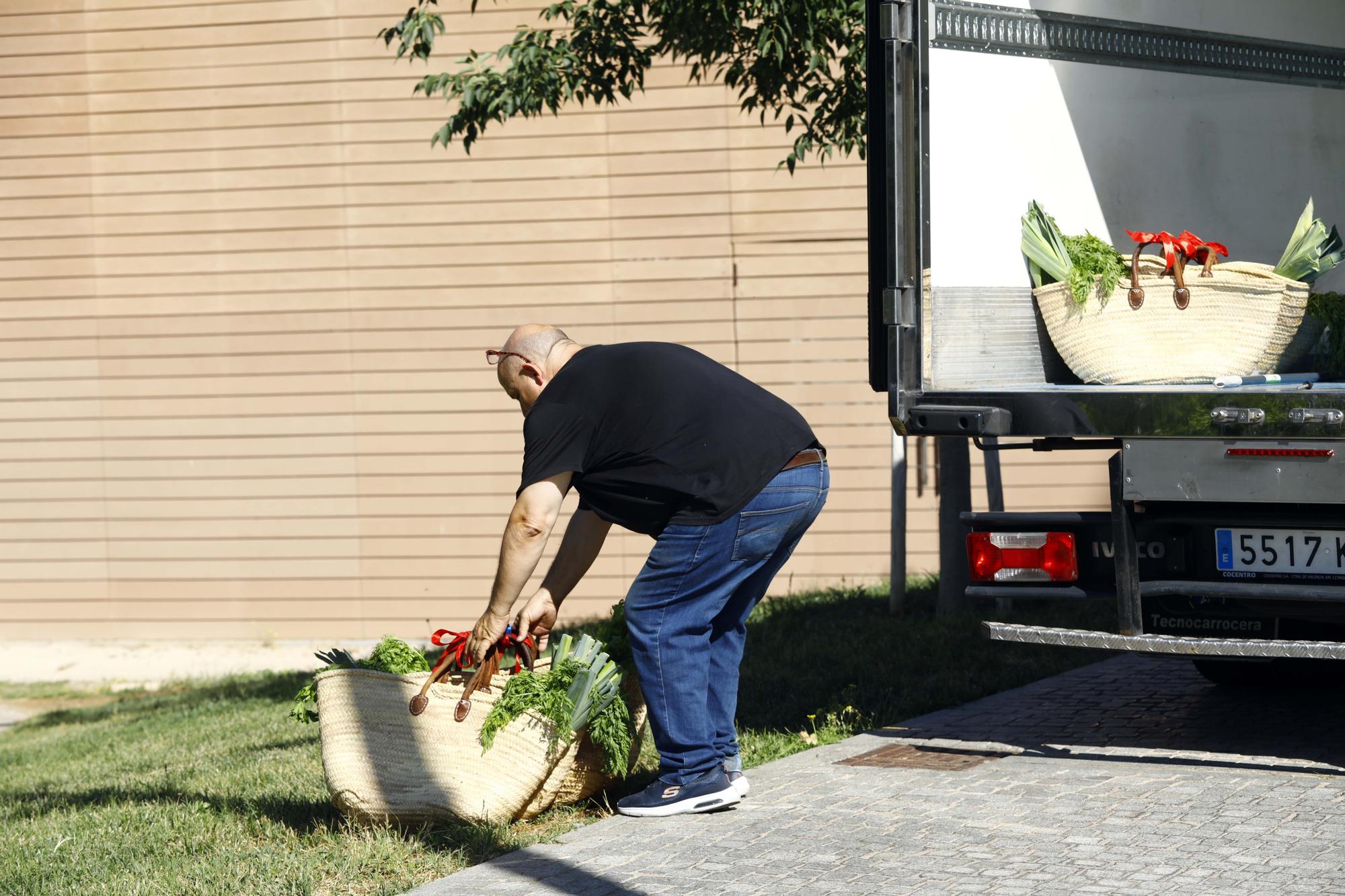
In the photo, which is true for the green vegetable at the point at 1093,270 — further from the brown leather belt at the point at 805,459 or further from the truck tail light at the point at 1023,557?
the brown leather belt at the point at 805,459

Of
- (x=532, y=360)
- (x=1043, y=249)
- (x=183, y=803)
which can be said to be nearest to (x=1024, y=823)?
(x=532, y=360)

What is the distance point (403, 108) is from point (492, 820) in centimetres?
834

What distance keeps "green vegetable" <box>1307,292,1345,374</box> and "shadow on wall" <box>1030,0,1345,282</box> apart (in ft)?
2.06

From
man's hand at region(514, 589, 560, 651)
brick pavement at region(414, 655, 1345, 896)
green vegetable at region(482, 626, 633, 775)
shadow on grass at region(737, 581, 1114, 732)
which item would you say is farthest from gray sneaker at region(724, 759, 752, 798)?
shadow on grass at region(737, 581, 1114, 732)

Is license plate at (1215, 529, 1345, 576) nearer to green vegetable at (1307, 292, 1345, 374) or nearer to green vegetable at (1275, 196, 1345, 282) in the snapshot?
green vegetable at (1275, 196, 1345, 282)

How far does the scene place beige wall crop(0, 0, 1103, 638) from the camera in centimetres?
1131

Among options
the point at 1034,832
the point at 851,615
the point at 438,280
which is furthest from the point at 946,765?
the point at 438,280

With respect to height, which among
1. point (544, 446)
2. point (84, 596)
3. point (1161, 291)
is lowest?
point (84, 596)

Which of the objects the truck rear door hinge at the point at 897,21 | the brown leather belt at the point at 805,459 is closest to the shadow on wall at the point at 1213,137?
the truck rear door hinge at the point at 897,21

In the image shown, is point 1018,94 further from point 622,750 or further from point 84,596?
point 84,596

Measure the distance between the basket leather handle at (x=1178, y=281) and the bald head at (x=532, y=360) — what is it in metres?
2.19

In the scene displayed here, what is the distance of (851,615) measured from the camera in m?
9.20

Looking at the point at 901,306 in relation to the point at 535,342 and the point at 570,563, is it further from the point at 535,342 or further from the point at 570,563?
the point at 570,563

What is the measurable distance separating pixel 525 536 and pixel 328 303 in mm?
8141
